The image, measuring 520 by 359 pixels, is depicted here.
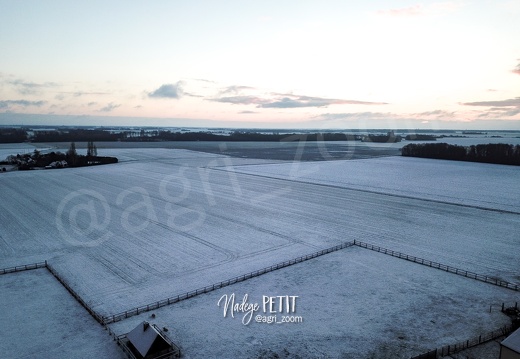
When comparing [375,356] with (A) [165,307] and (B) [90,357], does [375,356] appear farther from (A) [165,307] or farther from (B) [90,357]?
(B) [90,357]

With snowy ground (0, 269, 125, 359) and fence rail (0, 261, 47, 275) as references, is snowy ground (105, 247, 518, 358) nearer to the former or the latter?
snowy ground (0, 269, 125, 359)

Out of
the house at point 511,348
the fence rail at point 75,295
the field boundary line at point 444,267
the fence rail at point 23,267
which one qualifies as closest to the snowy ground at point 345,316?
the field boundary line at point 444,267

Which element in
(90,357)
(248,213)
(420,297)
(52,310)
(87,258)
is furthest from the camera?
(248,213)

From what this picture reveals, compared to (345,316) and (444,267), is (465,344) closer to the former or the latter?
(345,316)

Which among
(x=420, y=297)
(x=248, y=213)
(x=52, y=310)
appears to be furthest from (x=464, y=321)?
(x=248, y=213)

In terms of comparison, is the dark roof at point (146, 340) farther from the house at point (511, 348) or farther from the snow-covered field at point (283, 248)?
the house at point (511, 348)

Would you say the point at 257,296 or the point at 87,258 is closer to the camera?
the point at 257,296
